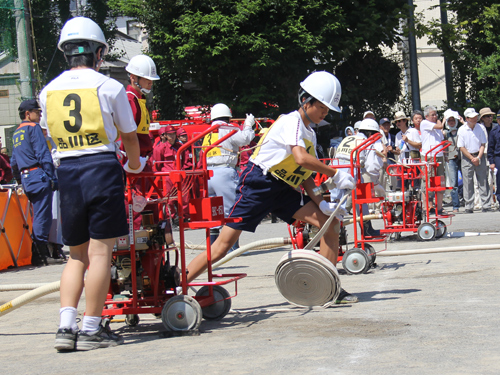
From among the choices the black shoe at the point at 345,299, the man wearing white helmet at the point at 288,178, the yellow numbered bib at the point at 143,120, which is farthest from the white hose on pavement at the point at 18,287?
the black shoe at the point at 345,299

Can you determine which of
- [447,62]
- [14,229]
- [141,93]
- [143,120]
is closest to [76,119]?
[143,120]

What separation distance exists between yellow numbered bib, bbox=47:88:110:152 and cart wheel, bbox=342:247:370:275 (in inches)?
157

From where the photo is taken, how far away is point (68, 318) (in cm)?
459

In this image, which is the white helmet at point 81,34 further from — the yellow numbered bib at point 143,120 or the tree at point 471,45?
the tree at point 471,45

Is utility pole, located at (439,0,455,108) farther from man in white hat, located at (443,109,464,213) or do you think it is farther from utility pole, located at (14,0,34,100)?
utility pole, located at (14,0,34,100)

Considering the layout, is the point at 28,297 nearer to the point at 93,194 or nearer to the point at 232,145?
the point at 93,194

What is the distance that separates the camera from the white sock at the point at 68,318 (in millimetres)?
4582

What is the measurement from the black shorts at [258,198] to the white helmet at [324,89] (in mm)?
768

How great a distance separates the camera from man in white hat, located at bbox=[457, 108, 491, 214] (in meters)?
15.0

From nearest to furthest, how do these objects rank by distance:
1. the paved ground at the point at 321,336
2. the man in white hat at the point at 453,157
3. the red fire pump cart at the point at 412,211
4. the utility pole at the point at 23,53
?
the paved ground at the point at 321,336
the red fire pump cart at the point at 412,211
the man in white hat at the point at 453,157
the utility pole at the point at 23,53

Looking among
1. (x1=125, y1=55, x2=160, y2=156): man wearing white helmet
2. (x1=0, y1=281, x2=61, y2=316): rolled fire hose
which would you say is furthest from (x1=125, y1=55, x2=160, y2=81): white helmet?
(x1=0, y1=281, x2=61, y2=316): rolled fire hose

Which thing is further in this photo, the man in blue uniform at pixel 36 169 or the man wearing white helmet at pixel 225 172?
the man in blue uniform at pixel 36 169

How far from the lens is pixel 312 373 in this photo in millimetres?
3652

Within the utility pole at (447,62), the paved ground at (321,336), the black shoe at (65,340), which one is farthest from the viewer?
the utility pole at (447,62)
